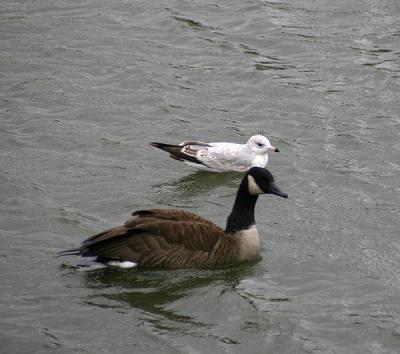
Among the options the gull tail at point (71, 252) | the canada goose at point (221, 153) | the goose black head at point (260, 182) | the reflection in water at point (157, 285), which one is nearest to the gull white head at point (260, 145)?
the canada goose at point (221, 153)

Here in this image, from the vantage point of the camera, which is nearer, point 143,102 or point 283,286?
point 283,286

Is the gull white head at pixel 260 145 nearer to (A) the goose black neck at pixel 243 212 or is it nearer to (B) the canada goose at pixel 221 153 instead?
(B) the canada goose at pixel 221 153

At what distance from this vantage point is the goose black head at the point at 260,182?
10.5 metres

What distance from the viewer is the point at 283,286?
9703 millimetres

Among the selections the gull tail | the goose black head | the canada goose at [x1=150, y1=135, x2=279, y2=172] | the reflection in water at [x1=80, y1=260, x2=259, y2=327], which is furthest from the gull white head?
the gull tail

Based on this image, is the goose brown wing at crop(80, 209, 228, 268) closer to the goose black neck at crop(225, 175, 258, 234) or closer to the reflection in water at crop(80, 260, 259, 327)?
the reflection in water at crop(80, 260, 259, 327)

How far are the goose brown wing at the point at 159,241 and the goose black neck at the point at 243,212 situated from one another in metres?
0.35

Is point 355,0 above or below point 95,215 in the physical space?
above

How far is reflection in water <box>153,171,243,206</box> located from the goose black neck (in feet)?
A: 4.71

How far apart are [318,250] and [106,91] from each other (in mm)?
5593

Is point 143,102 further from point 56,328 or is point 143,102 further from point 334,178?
point 56,328

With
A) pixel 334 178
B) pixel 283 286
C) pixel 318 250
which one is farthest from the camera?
pixel 334 178

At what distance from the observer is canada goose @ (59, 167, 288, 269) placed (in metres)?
9.79

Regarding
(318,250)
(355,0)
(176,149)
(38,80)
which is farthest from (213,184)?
(355,0)
